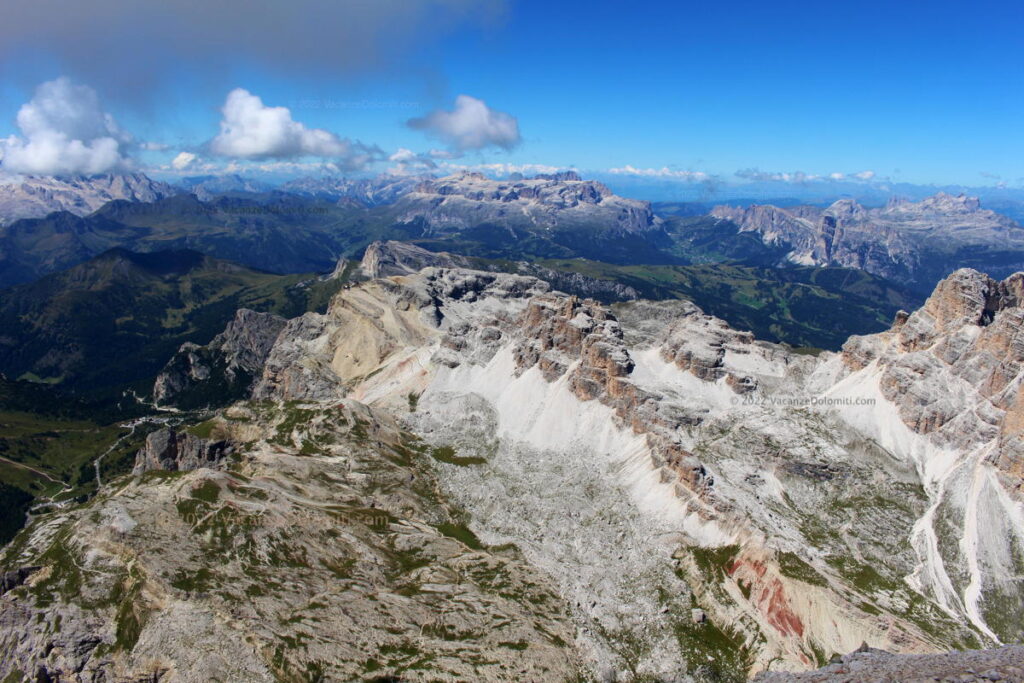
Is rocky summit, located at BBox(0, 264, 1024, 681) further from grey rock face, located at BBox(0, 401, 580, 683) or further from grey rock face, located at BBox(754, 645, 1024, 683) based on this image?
grey rock face, located at BBox(754, 645, 1024, 683)

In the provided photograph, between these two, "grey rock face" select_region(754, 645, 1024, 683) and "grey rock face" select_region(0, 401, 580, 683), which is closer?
"grey rock face" select_region(754, 645, 1024, 683)

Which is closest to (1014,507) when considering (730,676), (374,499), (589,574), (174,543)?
(730,676)

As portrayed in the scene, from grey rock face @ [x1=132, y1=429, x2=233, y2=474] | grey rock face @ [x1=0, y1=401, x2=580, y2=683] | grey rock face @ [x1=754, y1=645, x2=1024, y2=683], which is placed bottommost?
grey rock face @ [x1=132, y1=429, x2=233, y2=474]

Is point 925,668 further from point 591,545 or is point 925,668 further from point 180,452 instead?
point 180,452

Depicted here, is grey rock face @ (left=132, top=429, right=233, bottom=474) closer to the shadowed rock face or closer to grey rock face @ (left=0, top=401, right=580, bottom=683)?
grey rock face @ (left=0, top=401, right=580, bottom=683)

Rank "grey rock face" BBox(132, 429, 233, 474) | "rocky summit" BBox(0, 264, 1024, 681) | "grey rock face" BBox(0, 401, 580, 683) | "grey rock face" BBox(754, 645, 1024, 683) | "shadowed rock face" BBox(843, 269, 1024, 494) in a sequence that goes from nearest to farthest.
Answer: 1. "grey rock face" BBox(754, 645, 1024, 683)
2. "grey rock face" BBox(0, 401, 580, 683)
3. "rocky summit" BBox(0, 264, 1024, 681)
4. "shadowed rock face" BBox(843, 269, 1024, 494)
5. "grey rock face" BBox(132, 429, 233, 474)

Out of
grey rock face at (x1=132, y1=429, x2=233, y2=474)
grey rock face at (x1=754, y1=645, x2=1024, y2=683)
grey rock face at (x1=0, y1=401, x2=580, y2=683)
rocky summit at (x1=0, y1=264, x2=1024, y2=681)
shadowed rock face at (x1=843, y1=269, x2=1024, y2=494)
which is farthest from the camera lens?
grey rock face at (x1=132, y1=429, x2=233, y2=474)

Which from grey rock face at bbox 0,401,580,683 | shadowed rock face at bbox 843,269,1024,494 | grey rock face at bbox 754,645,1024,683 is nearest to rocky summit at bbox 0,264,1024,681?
grey rock face at bbox 0,401,580,683

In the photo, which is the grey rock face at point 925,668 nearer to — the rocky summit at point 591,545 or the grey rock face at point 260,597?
the rocky summit at point 591,545

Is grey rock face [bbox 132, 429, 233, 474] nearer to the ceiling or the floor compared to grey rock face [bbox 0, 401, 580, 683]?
nearer to the floor
